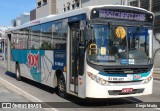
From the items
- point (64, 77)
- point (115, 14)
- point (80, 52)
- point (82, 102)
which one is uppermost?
point (115, 14)

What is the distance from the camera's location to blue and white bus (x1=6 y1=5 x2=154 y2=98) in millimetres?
9766

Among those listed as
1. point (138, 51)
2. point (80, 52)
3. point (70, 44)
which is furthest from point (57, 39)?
point (138, 51)

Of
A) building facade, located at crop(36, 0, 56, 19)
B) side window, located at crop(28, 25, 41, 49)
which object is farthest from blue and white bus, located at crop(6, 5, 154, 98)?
building facade, located at crop(36, 0, 56, 19)

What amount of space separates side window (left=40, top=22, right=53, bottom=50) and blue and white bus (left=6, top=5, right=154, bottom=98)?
1007mm

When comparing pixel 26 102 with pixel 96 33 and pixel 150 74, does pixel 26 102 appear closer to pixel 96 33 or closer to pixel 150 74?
pixel 96 33

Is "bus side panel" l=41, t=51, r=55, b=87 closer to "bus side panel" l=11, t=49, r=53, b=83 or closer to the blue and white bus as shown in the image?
"bus side panel" l=11, t=49, r=53, b=83

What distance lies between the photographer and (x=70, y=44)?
36.4 feet

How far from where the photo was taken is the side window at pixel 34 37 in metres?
14.5

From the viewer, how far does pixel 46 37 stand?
13.4 m

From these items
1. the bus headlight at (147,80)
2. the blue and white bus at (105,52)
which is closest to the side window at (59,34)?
the blue and white bus at (105,52)

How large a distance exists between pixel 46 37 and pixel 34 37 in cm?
184

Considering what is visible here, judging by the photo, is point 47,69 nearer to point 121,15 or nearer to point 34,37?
point 34,37

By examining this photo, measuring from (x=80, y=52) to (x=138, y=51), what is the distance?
1713 millimetres

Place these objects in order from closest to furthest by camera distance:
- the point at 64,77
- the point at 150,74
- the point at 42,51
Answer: the point at 150,74 < the point at 64,77 < the point at 42,51
